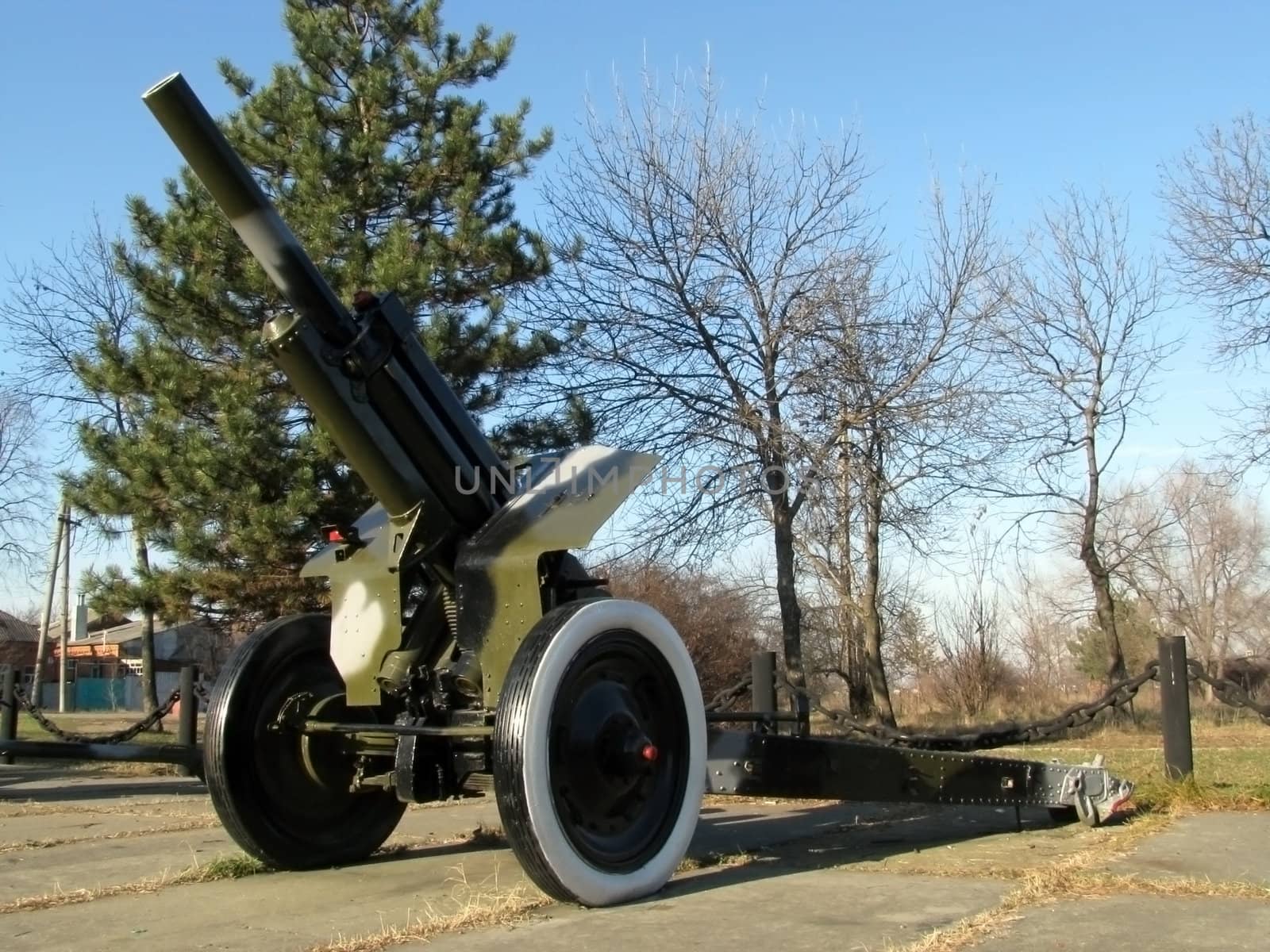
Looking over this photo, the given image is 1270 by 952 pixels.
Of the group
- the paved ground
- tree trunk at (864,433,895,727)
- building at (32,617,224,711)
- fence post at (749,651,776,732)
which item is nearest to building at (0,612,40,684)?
building at (32,617,224,711)

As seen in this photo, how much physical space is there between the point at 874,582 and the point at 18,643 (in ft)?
191

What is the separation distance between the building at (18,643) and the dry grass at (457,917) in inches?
2116

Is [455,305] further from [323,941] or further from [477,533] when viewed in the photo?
[323,941]

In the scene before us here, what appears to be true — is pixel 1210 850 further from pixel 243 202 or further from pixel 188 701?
pixel 188 701

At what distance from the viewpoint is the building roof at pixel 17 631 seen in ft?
199

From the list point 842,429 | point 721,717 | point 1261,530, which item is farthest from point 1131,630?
point 721,717

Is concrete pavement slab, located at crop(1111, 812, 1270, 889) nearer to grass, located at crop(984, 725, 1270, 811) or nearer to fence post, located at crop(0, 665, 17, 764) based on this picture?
grass, located at crop(984, 725, 1270, 811)

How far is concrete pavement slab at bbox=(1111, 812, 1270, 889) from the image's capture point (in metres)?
5.13

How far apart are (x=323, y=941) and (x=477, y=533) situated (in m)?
1.98

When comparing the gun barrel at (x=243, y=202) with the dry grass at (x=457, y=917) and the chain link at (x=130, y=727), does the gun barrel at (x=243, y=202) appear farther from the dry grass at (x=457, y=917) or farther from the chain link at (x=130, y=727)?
the chain link at (x=130, y=727)

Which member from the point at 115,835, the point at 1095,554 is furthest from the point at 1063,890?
the point at 1095,554

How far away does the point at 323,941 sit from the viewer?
4.07 meters

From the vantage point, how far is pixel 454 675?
5414 mm

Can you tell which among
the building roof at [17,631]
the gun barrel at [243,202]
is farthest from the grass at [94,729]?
the building roof at [17,631]
